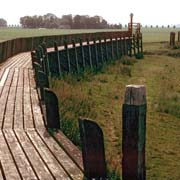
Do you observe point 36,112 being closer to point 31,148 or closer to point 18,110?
point 18,110

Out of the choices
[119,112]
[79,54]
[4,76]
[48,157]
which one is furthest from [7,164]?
[79,54]

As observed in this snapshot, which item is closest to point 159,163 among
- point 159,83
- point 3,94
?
point 3,94

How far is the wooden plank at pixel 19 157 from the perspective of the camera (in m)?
5.17

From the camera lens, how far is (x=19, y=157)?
5789 mm

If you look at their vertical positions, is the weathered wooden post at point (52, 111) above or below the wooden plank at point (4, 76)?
above

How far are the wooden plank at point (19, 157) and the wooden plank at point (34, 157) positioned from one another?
66 millimetres

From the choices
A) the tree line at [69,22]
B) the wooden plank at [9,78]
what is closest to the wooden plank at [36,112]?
the wooden plank at [9,78]

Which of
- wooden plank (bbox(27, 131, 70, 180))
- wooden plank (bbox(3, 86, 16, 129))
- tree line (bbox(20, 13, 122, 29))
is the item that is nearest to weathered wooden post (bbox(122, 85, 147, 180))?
wooden plank (bbox(27, 131, 70, 180))

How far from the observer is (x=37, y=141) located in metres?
6.56

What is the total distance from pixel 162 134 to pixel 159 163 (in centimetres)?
243

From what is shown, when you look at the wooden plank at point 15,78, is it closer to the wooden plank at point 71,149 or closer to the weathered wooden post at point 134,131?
the wooden plank at point 71,149

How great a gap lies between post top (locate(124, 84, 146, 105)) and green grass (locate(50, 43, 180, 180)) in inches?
74.4

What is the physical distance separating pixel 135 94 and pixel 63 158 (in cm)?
167

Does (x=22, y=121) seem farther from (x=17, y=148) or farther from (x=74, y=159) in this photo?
(x=74, y=159)
